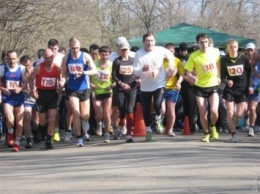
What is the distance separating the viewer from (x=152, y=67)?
47.9 feet

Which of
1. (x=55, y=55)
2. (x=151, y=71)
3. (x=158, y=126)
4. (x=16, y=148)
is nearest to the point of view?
(x=151, y=71)

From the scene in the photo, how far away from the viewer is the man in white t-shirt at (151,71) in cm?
1458

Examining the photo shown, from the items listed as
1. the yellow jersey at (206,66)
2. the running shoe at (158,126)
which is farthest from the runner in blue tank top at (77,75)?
the running shoe at (158,126)

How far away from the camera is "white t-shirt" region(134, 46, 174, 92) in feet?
47.8

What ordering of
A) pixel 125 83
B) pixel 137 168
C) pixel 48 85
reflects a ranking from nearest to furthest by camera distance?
pixel 137 168
pixel 48 85
pixel 125 83

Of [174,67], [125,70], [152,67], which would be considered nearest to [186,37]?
[174,67]

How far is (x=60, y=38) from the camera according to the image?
123ft

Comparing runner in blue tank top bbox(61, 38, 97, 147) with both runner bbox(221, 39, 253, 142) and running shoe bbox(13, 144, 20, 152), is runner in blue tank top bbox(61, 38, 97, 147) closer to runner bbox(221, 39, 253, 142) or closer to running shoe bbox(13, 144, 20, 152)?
running shoe bbox(13, 144, 20, 152)

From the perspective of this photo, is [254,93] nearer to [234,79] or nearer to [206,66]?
[234,79]

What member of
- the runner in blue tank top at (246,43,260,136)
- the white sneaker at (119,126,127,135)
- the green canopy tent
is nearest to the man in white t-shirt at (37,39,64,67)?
the white sneaker at (119,126,127,135)

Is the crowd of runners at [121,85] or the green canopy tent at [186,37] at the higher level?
the green canopy tent at [186,37]

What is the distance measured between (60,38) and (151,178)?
91.3 ft

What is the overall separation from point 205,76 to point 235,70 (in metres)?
0.66

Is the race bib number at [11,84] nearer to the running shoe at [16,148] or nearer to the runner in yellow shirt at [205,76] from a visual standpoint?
the running shoe at [16,148]
